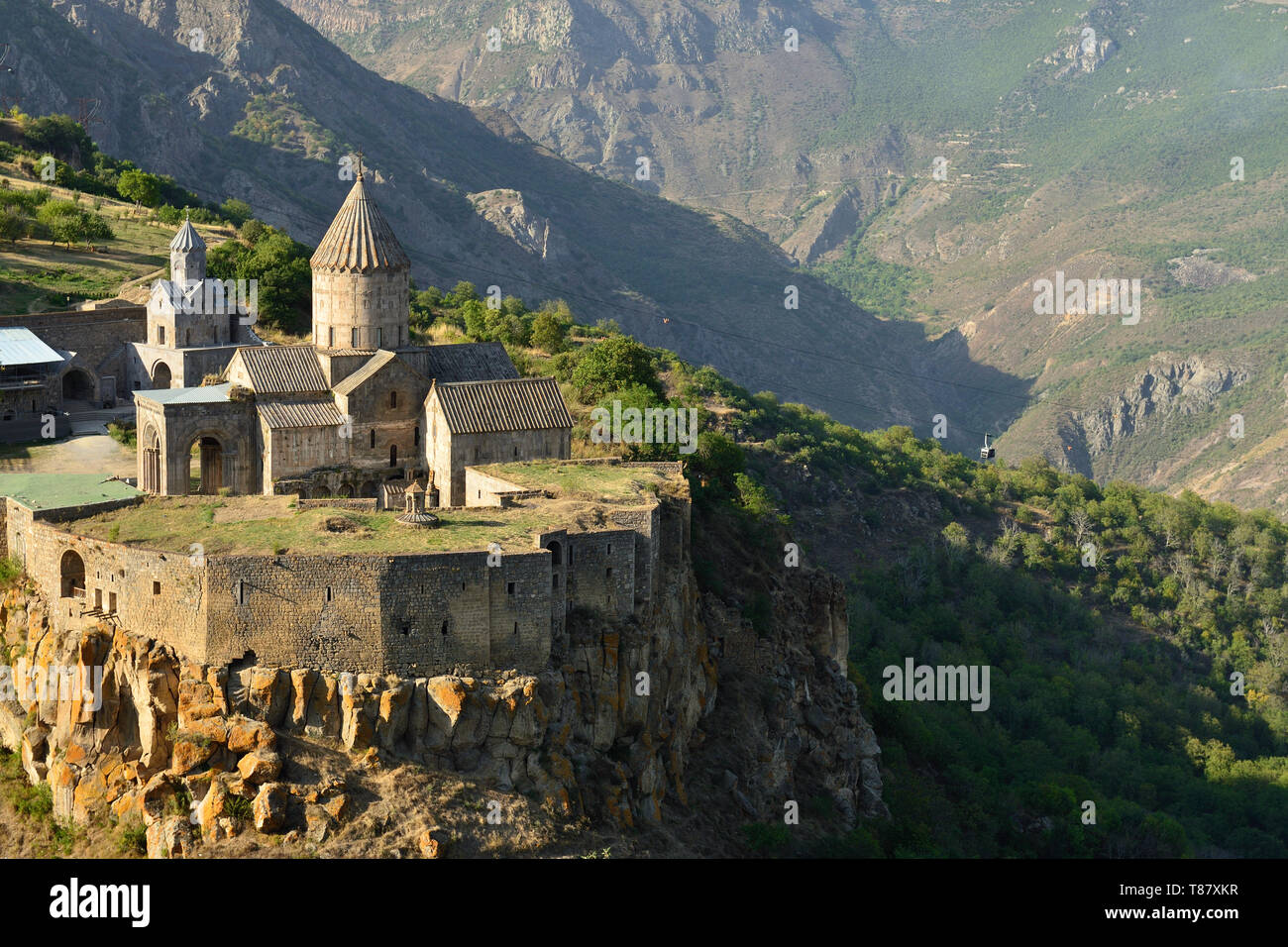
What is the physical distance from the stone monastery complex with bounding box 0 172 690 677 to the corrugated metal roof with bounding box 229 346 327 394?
0.19 ft

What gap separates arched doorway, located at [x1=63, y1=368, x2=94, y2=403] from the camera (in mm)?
59250

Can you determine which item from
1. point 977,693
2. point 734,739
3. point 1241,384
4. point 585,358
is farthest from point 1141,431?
point 734,739

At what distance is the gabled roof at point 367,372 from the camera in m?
48.6

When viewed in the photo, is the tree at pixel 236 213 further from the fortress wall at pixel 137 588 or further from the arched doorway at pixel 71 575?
the fortress wall at pixel 137 588

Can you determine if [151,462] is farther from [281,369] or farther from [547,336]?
[547,336]

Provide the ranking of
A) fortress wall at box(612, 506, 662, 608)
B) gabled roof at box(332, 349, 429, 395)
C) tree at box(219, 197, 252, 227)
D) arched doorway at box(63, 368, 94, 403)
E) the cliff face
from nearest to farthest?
the cliff face
fortress wall at box(612, 506, 662, 608)
gabled roof at box(332, 349, 429, 395)
arched doorway at box(63, 368, 94, 403)
tree at box(219, 197, 252, 227)

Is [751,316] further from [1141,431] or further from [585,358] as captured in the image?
[585,358]

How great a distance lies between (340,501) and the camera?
42.3 m

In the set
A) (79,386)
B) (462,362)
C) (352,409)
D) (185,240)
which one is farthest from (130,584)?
(185,240)

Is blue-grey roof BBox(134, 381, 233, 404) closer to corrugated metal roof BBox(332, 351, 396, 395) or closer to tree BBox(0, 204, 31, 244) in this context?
corrugated metal roof BBox(332, 351, 396, 395)

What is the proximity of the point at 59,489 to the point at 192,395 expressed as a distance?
672cm

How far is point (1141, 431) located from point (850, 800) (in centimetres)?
14170

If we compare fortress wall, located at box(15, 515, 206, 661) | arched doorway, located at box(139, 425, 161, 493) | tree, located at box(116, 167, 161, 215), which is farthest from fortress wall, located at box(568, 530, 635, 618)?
tree, located at box(116, 167, 161, 215)

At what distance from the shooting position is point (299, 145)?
167m
